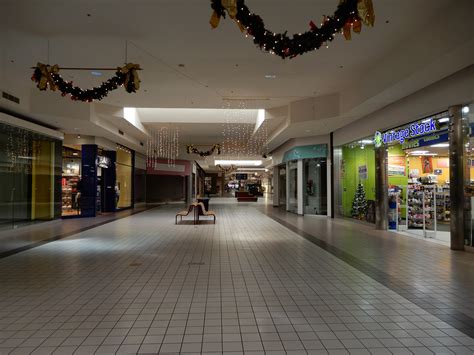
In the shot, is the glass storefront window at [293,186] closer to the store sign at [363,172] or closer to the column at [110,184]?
the store sign at [363,172]

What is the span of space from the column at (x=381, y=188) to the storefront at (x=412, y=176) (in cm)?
3

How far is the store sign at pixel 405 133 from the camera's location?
312 inches

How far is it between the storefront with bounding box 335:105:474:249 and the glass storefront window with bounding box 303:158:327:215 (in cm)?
138

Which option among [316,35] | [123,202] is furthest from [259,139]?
[316,35]

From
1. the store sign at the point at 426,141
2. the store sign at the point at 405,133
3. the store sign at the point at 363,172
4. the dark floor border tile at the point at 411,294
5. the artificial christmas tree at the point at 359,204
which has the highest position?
the store sign at the point at 405,133

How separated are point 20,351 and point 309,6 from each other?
18.6 ft

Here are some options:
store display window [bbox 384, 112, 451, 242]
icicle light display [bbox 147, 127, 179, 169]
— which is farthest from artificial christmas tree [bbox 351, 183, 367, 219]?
icicle light display [bbox 147, 127, 179, 169]

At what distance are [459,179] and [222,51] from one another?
551 centimetres

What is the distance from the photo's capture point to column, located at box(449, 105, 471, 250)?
680 cm

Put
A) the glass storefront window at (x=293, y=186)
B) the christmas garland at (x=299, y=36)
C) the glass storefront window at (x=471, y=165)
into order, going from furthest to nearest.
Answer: the glass storefront window at (x=293, y=186), the glass storefront window at (x=471, y=165), the christmas garland at (x=299, y=36)

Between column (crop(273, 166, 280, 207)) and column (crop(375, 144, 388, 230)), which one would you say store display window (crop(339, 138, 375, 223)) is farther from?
column (crop(273, 166, 280, 207))

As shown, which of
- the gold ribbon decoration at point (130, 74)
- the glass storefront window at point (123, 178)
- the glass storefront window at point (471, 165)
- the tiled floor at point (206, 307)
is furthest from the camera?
the glass storefront window at point (123, 178)

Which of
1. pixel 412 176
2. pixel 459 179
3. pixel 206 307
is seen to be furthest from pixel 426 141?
pixel 206 307

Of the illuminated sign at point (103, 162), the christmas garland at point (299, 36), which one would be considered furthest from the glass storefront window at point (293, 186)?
the christmas garland at point (299, 36)
